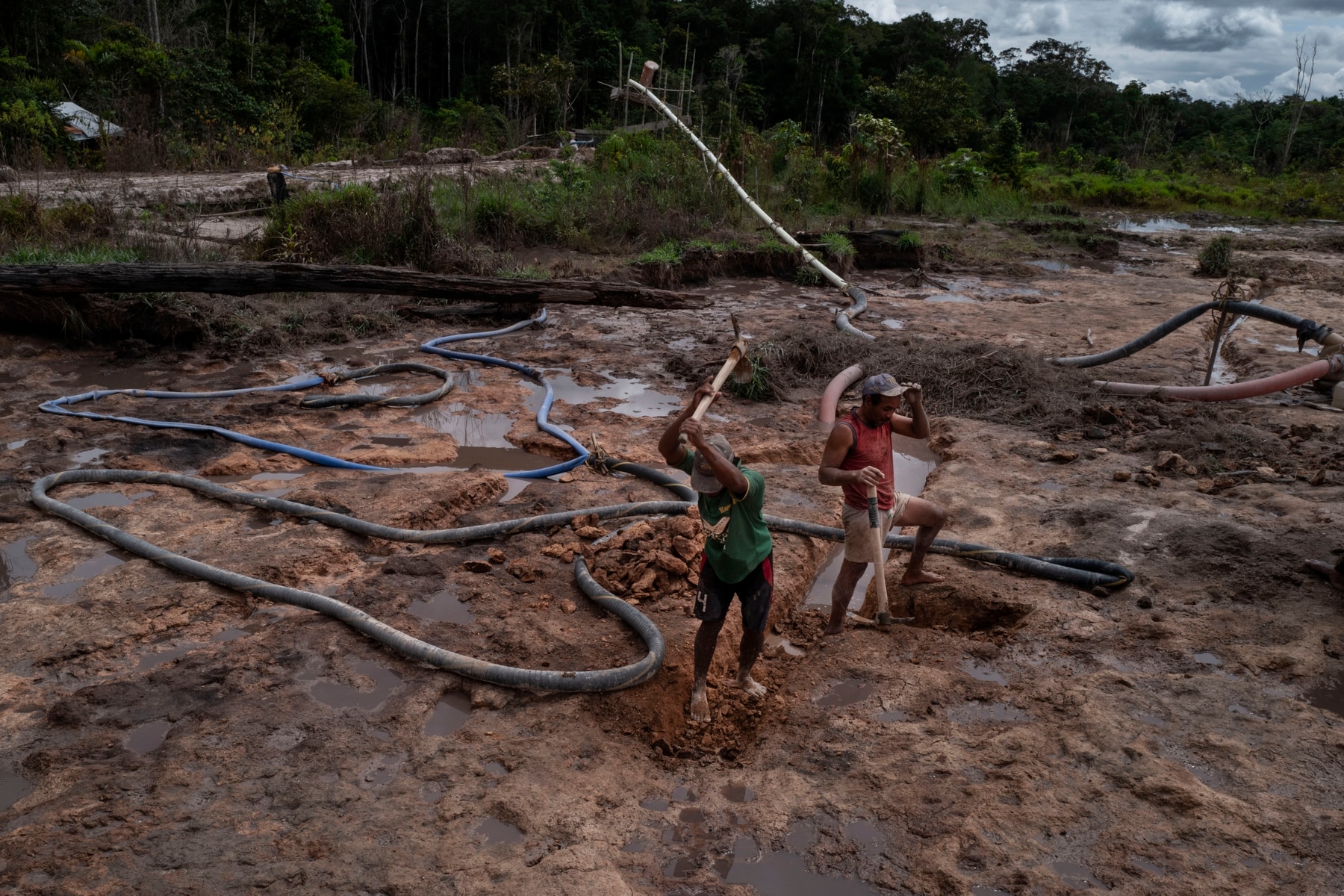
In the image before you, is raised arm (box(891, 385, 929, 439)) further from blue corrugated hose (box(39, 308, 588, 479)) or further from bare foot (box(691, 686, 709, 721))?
blue corrugated hose (box(39, 308, 588, 479))

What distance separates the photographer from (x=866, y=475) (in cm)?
404

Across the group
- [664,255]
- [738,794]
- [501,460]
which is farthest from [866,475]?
[664,255]

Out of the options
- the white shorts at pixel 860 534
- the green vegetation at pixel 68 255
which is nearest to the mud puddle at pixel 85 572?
the white shorts at pixel 860 534

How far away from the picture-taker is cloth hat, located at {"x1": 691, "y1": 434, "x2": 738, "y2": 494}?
10.9 ft

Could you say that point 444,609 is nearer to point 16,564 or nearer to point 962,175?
point 16,564

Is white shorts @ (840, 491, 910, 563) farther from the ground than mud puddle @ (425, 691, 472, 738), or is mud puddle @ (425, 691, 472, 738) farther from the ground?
white shorts @ (840, 491, 910, 563)

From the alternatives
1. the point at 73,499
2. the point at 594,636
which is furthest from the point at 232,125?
the point at 594,636

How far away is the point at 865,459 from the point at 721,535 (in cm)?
110

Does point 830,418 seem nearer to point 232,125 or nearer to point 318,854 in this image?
point 318,854

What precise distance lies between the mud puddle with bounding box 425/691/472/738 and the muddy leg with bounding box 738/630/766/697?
46.0 inches

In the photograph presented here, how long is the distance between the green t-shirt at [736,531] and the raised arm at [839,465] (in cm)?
75

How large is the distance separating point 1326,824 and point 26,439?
7.59 metres

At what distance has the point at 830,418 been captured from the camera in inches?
237

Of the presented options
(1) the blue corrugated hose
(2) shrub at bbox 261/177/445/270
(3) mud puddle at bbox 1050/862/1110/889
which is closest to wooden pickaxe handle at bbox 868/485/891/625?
(3) mud puddle at bbox 1050/862/1110/889
